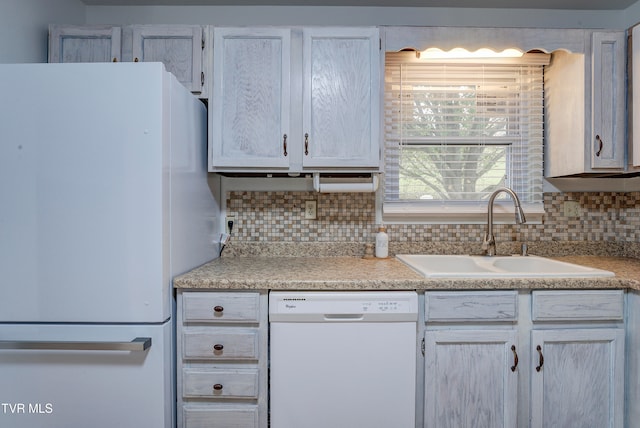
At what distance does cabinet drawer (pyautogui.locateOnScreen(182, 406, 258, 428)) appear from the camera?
4.45 ft

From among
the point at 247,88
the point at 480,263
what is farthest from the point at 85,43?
the point at 480,263

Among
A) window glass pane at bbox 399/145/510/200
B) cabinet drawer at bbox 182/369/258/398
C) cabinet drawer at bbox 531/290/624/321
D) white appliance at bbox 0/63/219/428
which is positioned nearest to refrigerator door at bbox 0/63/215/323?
white appliance at bbox 0/63/219/428

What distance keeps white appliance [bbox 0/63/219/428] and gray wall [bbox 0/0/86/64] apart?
1.55 feet

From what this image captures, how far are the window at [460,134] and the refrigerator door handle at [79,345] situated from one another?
1.37m

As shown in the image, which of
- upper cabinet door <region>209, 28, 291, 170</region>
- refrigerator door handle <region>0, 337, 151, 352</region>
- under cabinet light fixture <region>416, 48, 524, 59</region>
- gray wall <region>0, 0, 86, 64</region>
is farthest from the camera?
under cabinet light fixture <region>416, 48, 524, 59</region>

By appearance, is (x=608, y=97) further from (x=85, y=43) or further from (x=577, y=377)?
(x=85, y=43)

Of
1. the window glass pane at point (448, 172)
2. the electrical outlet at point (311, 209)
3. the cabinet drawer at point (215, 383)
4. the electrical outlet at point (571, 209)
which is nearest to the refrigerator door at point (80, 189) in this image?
the cabinet drawer at point (215, 383)

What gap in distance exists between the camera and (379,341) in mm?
1343

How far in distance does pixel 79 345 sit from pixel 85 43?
4.68 ft

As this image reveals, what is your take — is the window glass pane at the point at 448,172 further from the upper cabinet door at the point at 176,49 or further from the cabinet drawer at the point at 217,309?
the upper cabinet door at the point at 176,49

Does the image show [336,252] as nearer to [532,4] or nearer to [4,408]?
[4,408]

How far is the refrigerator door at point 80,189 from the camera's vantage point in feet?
4.03

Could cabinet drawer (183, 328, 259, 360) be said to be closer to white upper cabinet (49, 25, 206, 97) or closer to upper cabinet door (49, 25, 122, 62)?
white upper cabinet (49, 25, 206, 97)

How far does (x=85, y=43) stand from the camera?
65.6 inches
